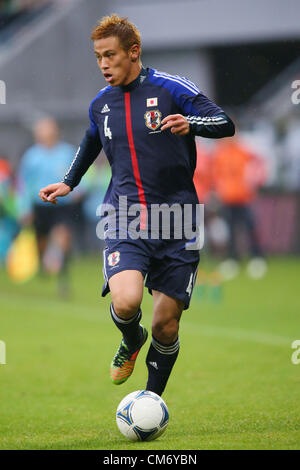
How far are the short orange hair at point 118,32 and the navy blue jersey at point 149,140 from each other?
0.77 feet

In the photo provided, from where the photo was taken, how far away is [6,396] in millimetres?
6371

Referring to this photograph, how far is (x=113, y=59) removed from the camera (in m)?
5.13

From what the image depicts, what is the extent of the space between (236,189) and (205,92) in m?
7.96

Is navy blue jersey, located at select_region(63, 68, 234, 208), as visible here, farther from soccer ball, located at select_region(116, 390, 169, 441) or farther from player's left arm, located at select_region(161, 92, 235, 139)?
soccer ball, located at select_region(116, 390, 169, 441)

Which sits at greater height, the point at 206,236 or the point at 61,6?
the point at 61,6

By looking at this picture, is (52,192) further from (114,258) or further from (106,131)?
(114,258)

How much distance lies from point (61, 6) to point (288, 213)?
9.77m

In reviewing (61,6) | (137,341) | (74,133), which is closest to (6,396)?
(137,341)

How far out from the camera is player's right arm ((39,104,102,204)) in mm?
5484

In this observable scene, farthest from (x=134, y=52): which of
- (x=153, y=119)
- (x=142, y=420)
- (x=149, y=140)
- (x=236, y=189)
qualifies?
(x=236, y=189)

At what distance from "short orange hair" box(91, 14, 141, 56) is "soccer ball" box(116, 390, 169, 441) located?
2.02 m
